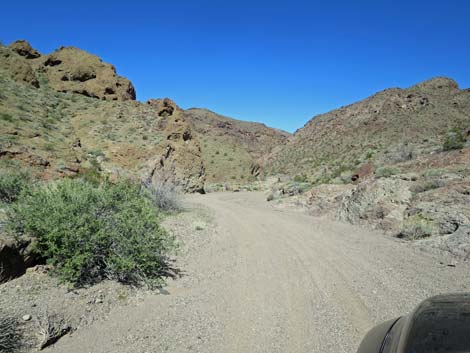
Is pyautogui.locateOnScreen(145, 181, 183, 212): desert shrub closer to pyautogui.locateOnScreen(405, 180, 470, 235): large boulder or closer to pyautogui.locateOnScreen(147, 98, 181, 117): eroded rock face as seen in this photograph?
pyautogui.locateOnScreen(405, 180, 470, 235): large boulder

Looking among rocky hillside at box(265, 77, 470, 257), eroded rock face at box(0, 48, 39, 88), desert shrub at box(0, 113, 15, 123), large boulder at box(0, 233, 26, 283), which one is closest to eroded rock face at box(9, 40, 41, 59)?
eroded rock face at box(0, 48, 39, 88)

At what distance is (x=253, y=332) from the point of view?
4.36m

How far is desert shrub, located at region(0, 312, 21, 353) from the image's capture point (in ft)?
11.3

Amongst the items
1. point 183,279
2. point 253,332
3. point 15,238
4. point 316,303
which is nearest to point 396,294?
point 316,303

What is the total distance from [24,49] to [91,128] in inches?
727

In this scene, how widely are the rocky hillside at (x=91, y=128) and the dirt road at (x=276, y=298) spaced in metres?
6.89

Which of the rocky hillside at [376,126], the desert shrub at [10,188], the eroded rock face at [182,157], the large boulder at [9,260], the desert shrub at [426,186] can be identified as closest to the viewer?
the large boulder at [9,260]

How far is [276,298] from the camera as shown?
5.43 m

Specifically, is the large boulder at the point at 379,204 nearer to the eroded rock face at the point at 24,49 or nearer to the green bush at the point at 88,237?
the green bush at the point at 88,237

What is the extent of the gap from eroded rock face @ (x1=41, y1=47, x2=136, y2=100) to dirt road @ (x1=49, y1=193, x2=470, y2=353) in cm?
2797

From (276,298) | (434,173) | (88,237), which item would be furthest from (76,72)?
(276,298)

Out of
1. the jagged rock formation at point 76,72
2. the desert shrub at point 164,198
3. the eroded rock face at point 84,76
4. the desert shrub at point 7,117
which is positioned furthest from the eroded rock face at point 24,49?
the desert shrub at point 164,198

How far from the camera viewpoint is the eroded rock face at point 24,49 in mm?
33853

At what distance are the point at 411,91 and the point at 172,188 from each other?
186ft
